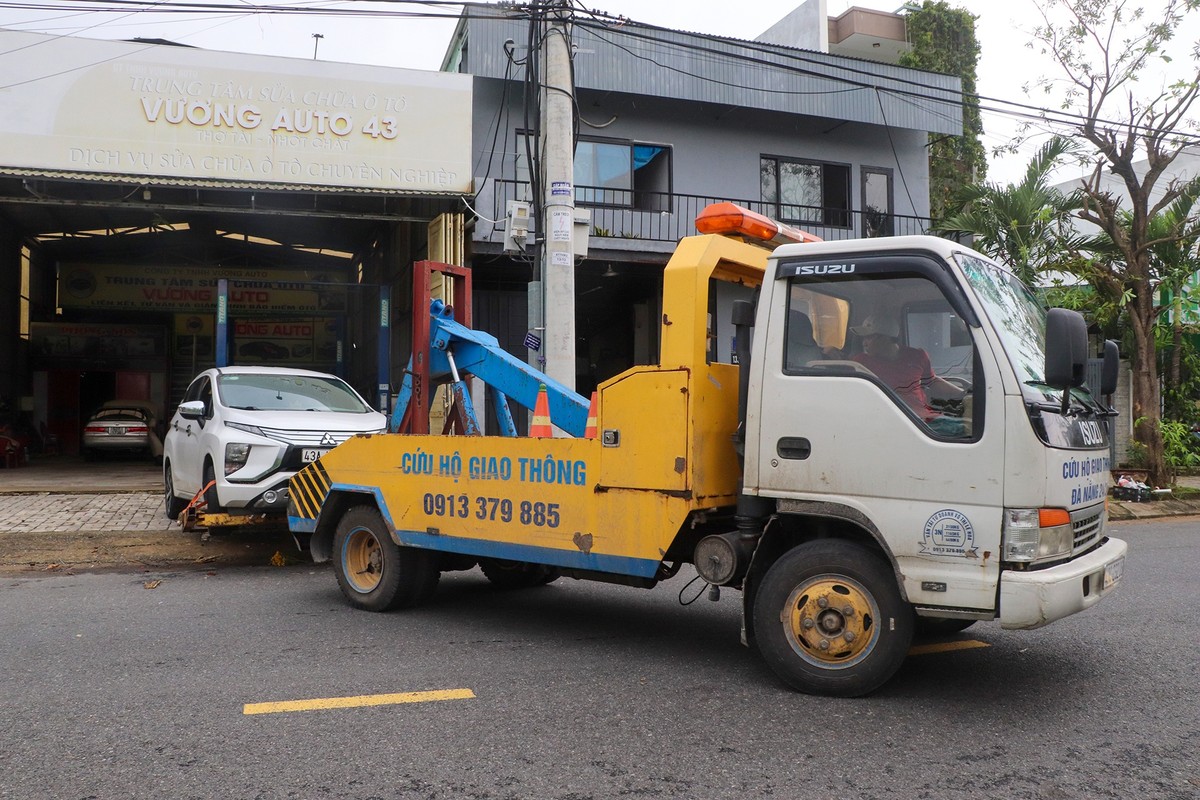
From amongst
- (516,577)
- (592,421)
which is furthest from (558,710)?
(516,577)

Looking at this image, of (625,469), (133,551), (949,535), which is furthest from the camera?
(133,551)

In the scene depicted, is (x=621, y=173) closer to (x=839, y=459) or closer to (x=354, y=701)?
(x=839, y=459)

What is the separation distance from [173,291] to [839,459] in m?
25.1

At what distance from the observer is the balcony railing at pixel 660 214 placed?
631 inches

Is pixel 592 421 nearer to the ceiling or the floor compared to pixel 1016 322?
nearer to the floor

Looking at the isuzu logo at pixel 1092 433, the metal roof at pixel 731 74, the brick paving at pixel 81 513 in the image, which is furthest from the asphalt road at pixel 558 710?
the metal roof at pixel 731 74

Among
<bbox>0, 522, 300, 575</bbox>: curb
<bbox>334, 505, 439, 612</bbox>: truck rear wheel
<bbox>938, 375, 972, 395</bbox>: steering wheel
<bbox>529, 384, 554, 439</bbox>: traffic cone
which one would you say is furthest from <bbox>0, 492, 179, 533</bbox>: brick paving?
<bbox>938, 375, 972, 395</bbox>: steering wheel

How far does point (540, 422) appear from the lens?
6.31 m

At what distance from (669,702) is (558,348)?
5157mm

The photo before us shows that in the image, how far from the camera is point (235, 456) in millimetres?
8578

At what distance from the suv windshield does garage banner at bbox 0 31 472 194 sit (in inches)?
158

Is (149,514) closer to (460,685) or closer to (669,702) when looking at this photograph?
(460,685)

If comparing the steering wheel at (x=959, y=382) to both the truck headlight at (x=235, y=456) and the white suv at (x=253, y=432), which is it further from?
the truck headlight at (x=235, y=456)

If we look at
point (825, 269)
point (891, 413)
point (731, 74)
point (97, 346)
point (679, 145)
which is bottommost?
point (891, 413)
